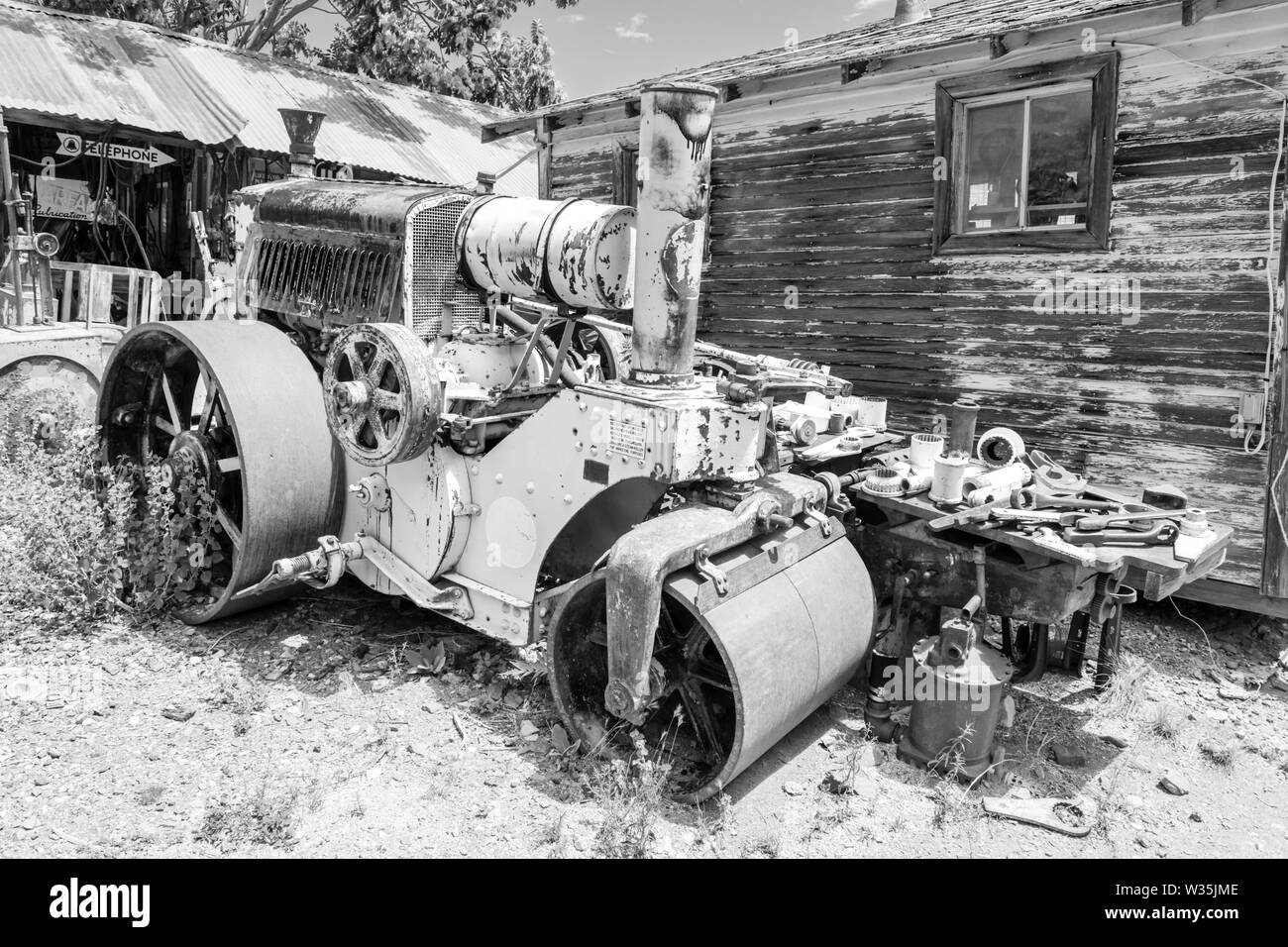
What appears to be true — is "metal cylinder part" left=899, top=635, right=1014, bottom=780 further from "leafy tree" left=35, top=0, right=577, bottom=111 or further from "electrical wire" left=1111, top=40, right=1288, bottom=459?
"leafy tree" left=35, top=0, right=577, bottom=111

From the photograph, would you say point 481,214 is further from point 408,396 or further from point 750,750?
point 750,750

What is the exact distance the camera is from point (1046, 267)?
6.32 meters

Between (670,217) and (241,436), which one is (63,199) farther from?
(670,217)

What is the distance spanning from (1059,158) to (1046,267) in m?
0.72

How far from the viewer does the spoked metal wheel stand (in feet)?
11.9

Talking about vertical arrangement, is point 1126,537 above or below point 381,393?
below

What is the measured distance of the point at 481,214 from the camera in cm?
446

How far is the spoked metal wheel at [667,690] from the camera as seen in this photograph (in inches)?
142

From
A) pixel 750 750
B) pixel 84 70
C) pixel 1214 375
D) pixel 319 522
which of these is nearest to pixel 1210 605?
pixel 1214 375

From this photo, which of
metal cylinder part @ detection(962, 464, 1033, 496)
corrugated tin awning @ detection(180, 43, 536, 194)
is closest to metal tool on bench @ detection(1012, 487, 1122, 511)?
metal cylinder part @ detection(962, 464, 1033, 496)

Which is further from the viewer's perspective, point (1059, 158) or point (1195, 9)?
point (1059, 158)

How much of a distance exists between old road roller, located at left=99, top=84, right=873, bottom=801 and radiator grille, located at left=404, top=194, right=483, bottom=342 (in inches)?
0.4

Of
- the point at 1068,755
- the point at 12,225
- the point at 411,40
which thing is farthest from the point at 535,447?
the point at 411,40

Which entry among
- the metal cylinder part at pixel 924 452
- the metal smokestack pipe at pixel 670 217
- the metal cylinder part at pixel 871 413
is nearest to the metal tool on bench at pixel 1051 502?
the metal cylinder part at pixel 924 452
